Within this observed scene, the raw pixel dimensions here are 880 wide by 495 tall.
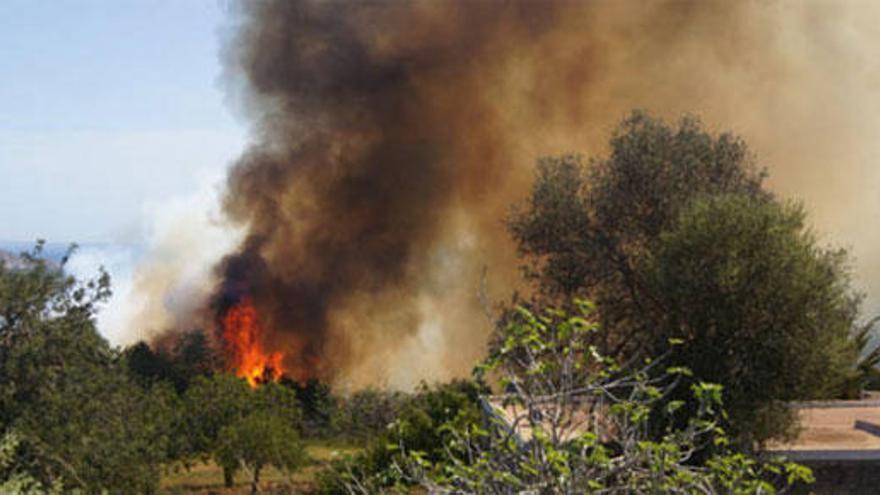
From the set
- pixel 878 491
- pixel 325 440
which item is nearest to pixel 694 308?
pixel 878 491

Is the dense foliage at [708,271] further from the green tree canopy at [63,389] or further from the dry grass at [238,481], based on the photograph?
the green tree canopy at [63,389]

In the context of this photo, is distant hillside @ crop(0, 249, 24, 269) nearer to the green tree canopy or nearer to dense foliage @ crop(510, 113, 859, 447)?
the green tree canopy

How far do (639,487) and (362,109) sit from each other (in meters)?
48.4

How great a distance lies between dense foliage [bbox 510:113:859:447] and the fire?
27905mm

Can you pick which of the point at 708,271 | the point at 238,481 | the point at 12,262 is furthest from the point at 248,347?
the point at 708,271

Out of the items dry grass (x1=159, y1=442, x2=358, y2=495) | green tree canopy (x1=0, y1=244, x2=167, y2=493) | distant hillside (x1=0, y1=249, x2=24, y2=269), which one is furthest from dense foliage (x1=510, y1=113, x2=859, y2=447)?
distant hillside (x1=0, y1=249, x2=24, y2=269)

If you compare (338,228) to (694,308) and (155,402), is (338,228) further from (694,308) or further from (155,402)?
(694,308)

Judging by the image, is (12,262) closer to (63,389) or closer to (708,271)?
(63,389)

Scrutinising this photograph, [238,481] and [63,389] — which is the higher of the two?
[63,389]

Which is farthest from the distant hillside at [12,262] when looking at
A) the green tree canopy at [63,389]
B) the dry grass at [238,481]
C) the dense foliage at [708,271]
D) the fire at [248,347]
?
the fire at [248,347]

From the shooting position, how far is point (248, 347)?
52.4m

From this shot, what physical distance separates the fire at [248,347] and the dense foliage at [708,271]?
27905 millimetres

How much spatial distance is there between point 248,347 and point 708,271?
1396 inches

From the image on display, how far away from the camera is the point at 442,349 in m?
62.4
